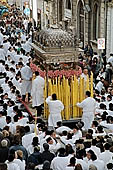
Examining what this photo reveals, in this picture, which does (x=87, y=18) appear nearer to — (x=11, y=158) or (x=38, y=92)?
(x=38, y=92)

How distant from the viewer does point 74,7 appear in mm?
30016

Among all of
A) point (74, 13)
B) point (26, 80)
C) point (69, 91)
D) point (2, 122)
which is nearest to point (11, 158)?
point (2, 122)

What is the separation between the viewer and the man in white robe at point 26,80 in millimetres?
16703

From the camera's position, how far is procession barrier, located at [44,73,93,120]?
14.9 m

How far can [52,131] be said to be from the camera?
12398 mm

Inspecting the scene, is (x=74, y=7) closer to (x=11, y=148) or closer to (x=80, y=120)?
(x=80, y=120)

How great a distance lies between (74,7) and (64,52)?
595 inches

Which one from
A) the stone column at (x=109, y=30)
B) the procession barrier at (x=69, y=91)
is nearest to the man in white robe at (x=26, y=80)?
the procession barrier at (x=69, y=91)

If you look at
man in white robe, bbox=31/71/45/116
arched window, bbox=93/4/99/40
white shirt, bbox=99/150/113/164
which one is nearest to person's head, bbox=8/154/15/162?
white shirt, bbox=99/150/113/164

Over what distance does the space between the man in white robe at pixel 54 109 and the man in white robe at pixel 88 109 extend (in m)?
0.65

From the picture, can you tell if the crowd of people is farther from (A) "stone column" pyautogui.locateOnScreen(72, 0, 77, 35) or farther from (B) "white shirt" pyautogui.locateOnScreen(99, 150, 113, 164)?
(A) "stone column" pyautogui.locateOnScreen(72, 0, 77, 35)

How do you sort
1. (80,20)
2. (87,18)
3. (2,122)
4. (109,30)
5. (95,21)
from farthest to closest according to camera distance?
(80,20)
(87,18)
(95,21)
(109,30)
(2,122)

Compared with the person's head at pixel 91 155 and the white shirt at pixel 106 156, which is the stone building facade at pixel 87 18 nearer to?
the white shirt at pixel 106 156

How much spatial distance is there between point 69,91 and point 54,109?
33.8 inches
